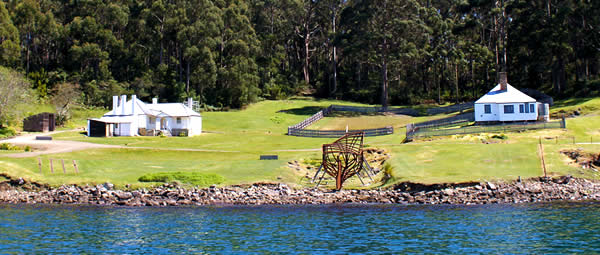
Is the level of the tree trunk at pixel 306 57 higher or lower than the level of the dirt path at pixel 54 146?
higher

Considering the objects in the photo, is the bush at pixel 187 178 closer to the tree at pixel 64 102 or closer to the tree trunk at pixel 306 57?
the tree at pixel 64 102

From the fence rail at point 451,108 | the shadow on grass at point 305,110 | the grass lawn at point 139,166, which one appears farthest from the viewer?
the shadow on grass at point 305,110

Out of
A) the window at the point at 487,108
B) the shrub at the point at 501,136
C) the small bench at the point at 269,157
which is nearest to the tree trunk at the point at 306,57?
the window at the point at 487,108

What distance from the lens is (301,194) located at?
1767 inches

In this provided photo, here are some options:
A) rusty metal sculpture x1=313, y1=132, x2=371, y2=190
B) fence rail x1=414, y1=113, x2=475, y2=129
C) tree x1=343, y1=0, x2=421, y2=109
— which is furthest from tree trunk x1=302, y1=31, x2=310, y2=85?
rusty metal sculpture x1=313, y1=132, x2=371, y2=190

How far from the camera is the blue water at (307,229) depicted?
27453mm

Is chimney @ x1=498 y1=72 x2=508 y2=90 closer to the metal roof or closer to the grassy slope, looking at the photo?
the metal roof

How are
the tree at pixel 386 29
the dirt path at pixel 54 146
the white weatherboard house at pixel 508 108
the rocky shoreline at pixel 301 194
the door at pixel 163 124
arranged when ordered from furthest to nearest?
the tree at pixel 386 29, the door at pixel 163 124, the white weatherboard house at pixel 508 108, the dirt path at pixel 54 146, the rocky shoreline at pixel 301 194

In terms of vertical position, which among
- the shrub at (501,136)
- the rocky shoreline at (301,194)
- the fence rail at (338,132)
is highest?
the fence rail at (338,132)

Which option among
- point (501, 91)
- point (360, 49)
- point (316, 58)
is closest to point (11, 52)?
point (360, 49)

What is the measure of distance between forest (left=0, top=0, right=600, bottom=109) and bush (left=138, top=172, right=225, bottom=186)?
5079 cm

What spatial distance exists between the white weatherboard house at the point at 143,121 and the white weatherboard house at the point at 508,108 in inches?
1561

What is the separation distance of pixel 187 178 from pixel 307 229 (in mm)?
17165

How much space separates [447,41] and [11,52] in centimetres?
8165
